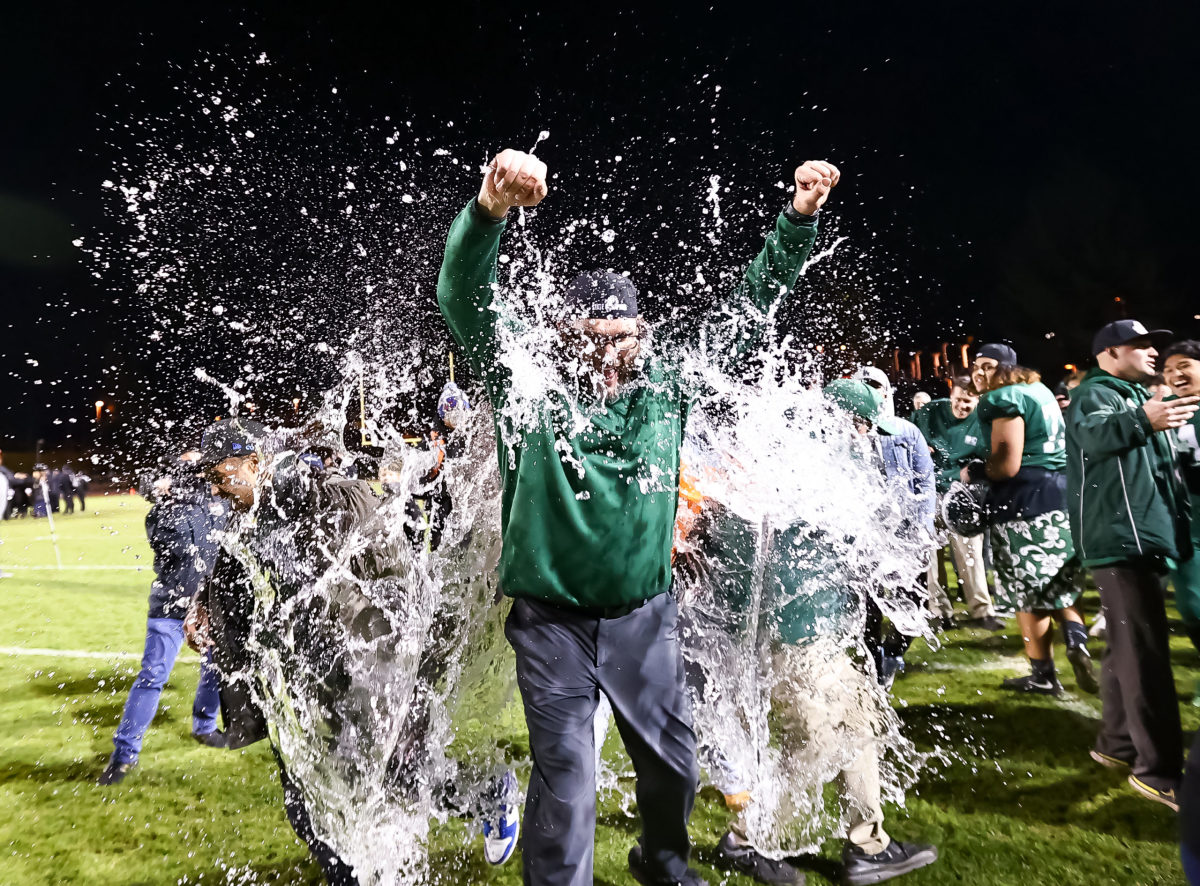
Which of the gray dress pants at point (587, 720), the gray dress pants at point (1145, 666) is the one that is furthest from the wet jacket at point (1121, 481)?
the gray dress pants at point (587, 720)

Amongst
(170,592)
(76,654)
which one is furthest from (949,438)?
(76,654)

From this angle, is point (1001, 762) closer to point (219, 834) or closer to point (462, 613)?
point (462, 613)

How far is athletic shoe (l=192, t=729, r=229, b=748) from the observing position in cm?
512

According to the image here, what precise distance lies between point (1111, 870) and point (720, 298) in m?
2.98

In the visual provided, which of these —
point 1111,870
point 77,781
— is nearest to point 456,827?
point 77,781

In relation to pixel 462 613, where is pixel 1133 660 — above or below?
below

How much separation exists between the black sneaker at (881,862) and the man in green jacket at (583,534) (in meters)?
0.88

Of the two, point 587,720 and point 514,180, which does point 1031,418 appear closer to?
point 587,720

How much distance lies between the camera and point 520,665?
2551 mm

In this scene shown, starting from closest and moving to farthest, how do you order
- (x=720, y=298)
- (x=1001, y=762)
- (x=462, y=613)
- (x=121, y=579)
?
1. (x=720, y=298)
2. (x=462, y=613)
3. (x=1001, y=762)
4. (x=121, y=579)

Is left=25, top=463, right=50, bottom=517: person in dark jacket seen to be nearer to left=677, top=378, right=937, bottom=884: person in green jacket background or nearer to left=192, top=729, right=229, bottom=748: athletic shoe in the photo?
left=192, top=729, right=229, bottom=748: athletic shoe

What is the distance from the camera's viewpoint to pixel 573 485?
2.52 meters

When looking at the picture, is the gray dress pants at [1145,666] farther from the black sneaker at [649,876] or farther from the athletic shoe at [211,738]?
the athletic shoe at [211,738]

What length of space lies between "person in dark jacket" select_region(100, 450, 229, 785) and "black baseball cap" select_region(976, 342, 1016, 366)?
595 cm
